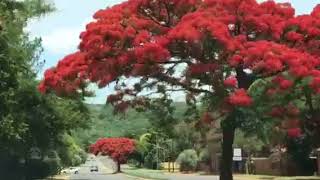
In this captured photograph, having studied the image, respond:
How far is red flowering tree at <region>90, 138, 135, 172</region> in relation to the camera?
402 ft

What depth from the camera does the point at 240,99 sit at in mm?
20250

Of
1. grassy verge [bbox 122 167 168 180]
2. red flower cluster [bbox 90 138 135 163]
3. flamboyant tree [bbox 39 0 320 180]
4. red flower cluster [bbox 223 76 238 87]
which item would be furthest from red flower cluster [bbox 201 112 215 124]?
red flower cluster [bbox 90 138 135 163]

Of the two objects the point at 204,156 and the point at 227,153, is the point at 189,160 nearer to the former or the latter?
the point at 204,156

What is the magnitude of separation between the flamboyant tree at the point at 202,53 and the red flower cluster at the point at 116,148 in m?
99.3

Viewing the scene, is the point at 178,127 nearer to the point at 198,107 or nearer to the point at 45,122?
the point at 198,107

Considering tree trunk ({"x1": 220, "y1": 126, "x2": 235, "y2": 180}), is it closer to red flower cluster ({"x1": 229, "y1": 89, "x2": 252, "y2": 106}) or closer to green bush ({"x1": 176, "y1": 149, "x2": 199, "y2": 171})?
red flower cluster ({"x1": 229, "y1": 89, "x2": 252, "y2": 106})

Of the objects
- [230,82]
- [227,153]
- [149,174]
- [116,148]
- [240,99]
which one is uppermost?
[116,148]

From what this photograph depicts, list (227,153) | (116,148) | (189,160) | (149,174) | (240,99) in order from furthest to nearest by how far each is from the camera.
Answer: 1. (116,148)
2. (189,160)
3. (149,174)
4. (227,153)
5. (240,99)

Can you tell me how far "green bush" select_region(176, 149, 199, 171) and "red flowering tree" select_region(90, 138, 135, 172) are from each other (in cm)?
2329

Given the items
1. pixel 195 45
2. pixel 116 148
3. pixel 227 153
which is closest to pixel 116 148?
pixel 116 148

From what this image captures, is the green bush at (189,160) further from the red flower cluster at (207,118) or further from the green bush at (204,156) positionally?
the red flower cluster at (207,118)

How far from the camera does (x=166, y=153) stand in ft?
427

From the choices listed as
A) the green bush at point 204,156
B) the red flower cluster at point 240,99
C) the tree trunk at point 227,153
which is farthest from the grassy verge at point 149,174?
the red flower cluster at point 240,99

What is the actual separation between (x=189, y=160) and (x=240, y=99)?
263 ft
